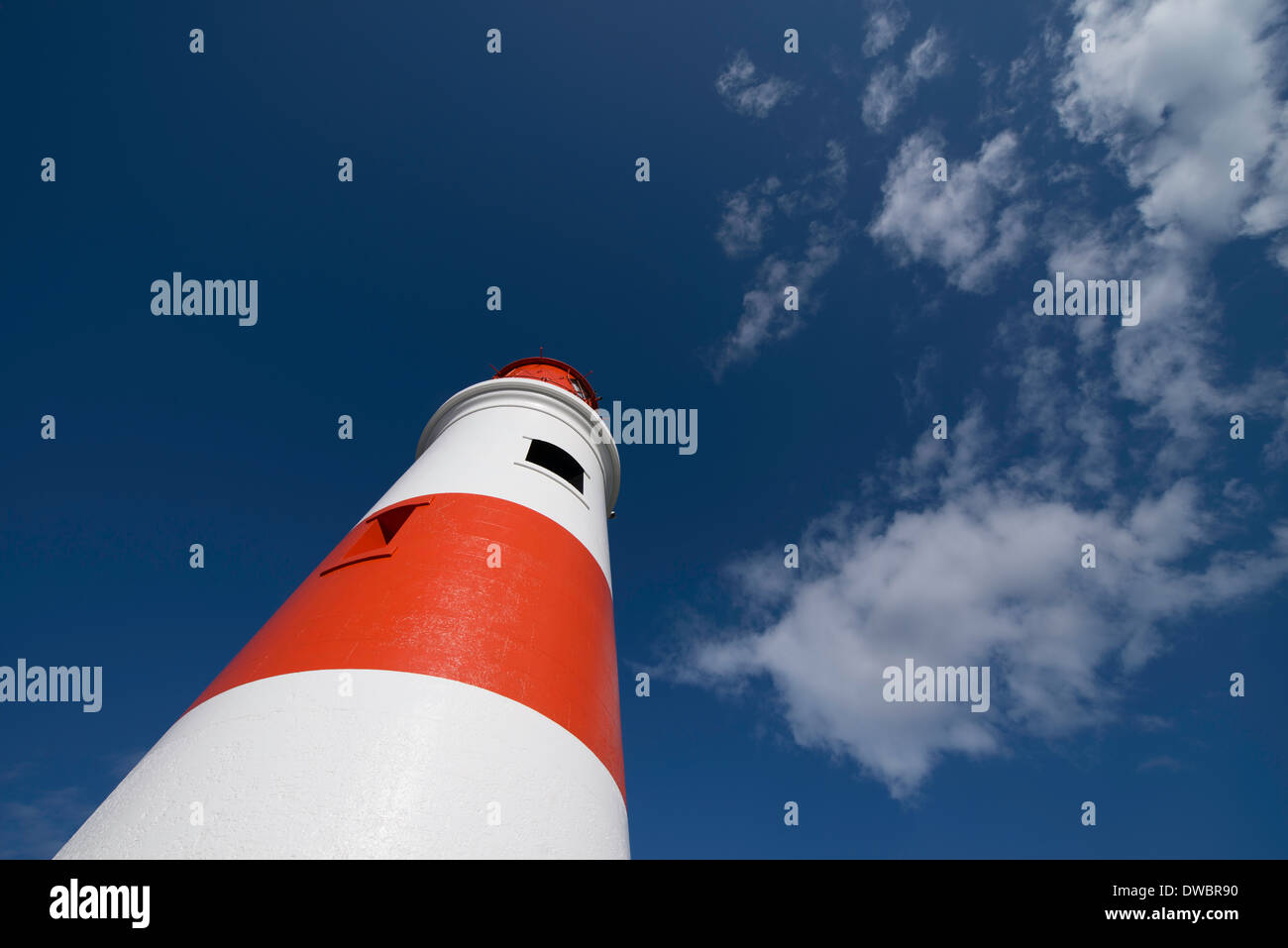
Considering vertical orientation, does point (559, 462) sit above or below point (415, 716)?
above

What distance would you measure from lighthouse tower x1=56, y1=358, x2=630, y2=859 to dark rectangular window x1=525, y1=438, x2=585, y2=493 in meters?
1.75

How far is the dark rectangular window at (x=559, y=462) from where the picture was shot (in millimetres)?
8500

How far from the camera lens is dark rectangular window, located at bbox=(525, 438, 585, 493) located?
850cm

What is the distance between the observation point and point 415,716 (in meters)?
3.87

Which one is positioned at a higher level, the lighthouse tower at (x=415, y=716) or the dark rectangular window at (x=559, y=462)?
the dark rectangular window at (x=559, y=462)

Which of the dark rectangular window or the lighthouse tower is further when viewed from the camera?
the dark rectangular window

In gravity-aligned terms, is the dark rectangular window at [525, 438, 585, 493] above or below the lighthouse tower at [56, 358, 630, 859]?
above

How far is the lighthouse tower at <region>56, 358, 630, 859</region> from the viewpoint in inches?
130

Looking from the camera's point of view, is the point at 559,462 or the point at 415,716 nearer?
the point at 415,716

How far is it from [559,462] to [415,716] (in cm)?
513

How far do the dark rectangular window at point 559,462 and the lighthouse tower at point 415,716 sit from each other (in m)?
1.75
